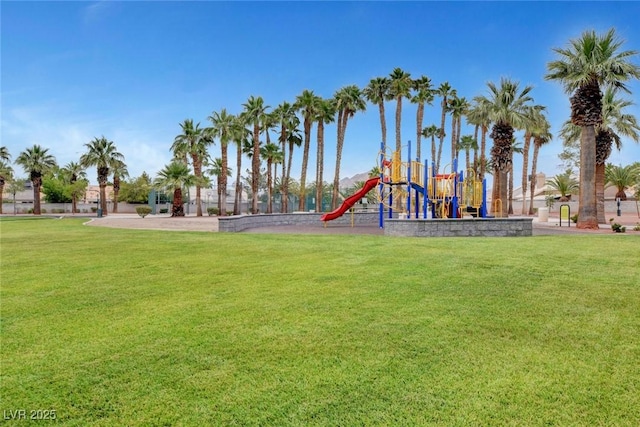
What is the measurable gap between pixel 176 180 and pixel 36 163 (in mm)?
28091

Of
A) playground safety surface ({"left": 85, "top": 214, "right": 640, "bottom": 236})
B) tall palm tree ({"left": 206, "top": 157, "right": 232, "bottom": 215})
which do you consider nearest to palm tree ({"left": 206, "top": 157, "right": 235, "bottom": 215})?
tall palm tree ({"left": 206, "top": 157, "right": 232, "bottom": 215})

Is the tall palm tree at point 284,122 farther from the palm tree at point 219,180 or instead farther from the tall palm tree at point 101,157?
the tall palm tree at point 101,157

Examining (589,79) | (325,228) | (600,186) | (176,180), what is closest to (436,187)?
(325,228)

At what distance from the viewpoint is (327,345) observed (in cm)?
393

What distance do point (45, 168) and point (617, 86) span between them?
6446cm

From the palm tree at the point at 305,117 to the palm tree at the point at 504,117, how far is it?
2084cm

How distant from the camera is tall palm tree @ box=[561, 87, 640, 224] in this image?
77.4 ft

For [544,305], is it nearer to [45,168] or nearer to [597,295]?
[597,295]

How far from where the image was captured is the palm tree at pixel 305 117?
42188 mm

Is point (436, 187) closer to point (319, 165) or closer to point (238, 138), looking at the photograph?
point (319, 165)

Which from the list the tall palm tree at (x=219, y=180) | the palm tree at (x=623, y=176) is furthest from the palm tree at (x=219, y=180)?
the palm tree at (x=623, y=176)

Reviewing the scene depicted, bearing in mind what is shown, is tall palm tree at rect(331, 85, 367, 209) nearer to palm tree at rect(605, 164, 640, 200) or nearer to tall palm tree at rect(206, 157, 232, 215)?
tall palm tree at rect(206, 157, 232, 215)

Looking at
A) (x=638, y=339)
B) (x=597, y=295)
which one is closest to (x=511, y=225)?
(x=597, y=295)

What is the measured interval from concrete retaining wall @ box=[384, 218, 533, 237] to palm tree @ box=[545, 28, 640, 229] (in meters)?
7.14
